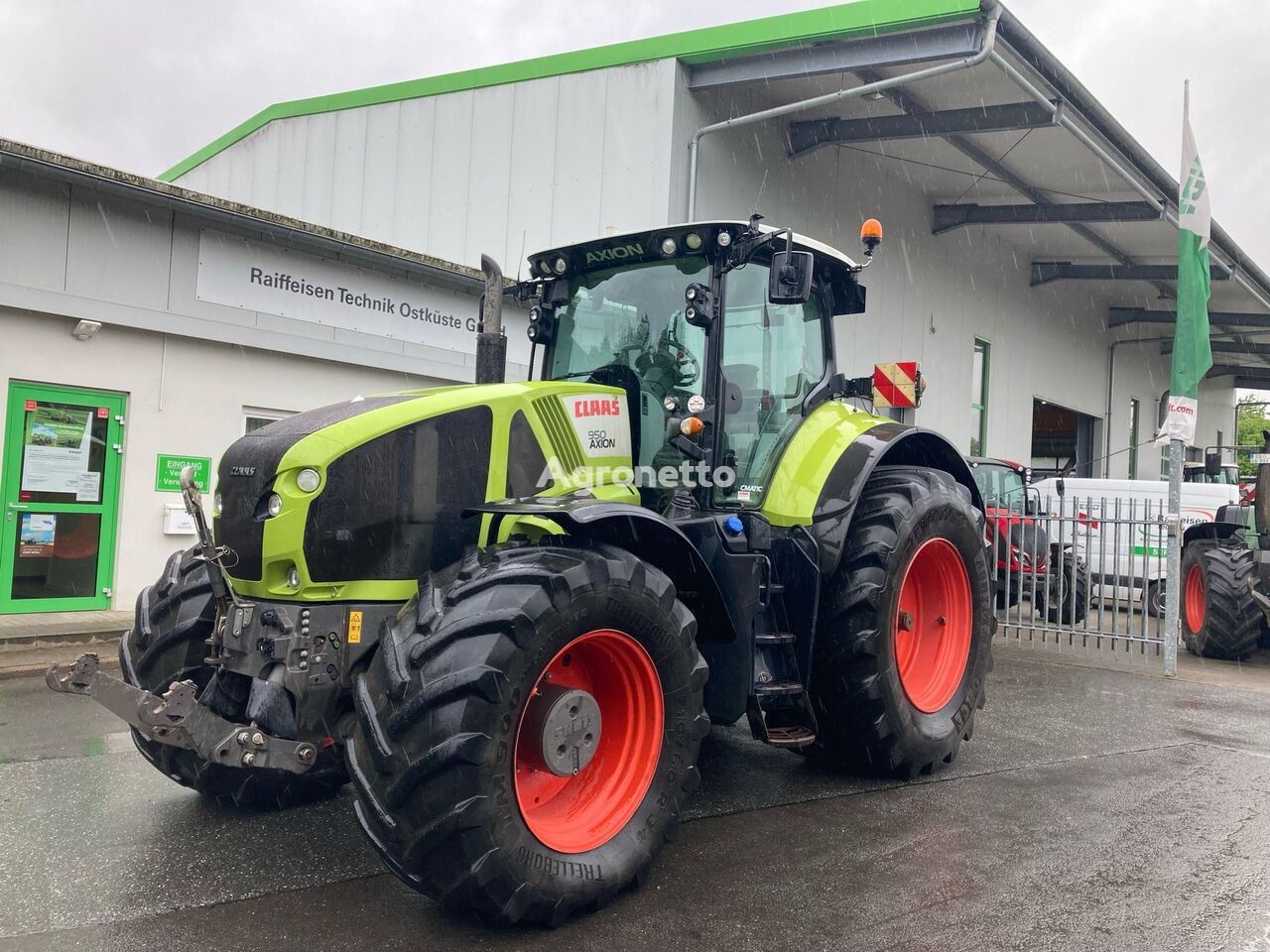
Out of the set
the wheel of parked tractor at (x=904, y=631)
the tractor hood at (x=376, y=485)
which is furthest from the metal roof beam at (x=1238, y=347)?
the tractor hood at (x=376, y=485)

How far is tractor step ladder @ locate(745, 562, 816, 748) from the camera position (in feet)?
14.3

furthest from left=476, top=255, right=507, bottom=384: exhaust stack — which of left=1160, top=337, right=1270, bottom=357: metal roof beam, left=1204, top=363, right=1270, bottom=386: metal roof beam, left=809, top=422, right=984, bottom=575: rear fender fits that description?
left=1204, top=363, right=1270, bottom=386: metal roof beam

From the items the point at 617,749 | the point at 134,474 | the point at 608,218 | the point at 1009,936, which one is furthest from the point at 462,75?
the point at 1009,936

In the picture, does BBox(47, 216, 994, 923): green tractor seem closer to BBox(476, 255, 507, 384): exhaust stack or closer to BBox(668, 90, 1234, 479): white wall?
BBox(476, 255, 507, 384): exhaust stack

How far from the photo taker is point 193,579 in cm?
410

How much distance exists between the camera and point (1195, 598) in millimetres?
10797

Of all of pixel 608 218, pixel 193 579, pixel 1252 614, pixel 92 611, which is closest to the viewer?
pixel 193 579

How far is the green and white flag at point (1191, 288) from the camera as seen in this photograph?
937 cm

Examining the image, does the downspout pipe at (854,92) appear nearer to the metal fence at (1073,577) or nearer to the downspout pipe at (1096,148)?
the downspout pipe at (1096,148)

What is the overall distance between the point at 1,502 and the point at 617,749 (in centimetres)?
700

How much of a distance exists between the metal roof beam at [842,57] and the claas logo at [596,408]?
756 cm

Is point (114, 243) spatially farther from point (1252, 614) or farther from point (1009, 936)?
point (1252, 614)

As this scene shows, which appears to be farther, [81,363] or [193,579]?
[81,363]

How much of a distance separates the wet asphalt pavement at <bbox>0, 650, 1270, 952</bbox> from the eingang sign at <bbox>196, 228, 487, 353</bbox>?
5101 mm
